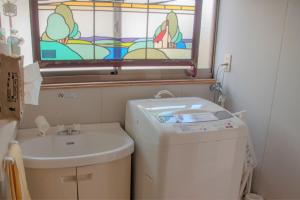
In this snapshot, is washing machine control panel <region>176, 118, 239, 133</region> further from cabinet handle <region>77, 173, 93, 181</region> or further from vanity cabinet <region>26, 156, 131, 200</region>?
cabinet handle <region>77, 173, 93, 181</region>

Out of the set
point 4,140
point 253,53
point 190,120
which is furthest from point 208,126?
point 4,140

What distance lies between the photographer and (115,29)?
1777mm

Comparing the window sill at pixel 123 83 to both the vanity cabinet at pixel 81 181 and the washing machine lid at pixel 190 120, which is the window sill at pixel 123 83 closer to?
the washing machine lid at pixel 190 120

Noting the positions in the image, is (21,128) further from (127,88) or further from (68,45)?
(127,88)

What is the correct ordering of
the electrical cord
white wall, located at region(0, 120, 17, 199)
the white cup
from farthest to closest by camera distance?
the electrical cord → the white cup → white wall, located at region(0, 120, 17, 199)

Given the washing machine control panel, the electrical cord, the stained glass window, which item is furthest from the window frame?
the washing machine control panel

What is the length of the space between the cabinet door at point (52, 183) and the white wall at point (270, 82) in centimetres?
108

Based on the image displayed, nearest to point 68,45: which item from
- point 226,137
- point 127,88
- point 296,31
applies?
point 127,88

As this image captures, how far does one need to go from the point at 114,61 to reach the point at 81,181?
2.55 feet

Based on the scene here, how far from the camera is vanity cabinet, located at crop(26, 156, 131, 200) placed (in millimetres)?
1406

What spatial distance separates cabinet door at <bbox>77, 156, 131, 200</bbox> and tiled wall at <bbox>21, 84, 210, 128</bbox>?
1.25ft

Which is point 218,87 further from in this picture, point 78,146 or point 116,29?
point 78,146

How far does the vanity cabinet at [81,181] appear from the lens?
141 centimetres

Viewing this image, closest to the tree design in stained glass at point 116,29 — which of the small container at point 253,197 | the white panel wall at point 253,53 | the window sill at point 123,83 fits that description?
the window sill at point 123,83
